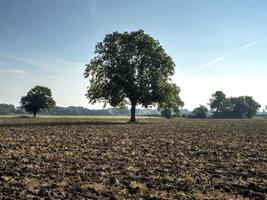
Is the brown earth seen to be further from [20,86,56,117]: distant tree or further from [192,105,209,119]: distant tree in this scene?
[192,105,209,119]: distant tree

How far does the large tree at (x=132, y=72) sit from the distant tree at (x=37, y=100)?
2257 inches

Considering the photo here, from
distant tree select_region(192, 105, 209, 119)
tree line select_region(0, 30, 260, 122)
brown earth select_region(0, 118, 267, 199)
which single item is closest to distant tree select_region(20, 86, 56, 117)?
tree line select_region(0, 30, 260, 122)

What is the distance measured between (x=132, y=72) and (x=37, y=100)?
212ft

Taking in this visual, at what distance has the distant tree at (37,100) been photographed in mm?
129500

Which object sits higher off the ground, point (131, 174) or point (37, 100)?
point (37, 100)

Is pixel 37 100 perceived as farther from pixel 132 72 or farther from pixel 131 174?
pixel 131 174

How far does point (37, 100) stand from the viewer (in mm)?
129375

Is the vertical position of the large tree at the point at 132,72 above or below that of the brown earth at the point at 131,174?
above

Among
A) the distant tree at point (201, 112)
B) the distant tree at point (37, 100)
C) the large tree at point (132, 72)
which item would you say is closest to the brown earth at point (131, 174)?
the large tree at point (132, 72)

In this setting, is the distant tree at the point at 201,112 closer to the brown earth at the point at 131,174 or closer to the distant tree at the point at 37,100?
the distant tree at the point at 37,100

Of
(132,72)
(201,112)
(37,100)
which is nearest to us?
(132,72)

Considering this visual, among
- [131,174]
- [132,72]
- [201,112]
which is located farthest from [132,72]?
[201,112]

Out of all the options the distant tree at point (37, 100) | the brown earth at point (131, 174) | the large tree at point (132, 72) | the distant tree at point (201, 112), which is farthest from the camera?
the distant tree at point (201, 112)

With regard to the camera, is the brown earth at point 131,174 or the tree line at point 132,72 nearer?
the brown earth at point 131,174
